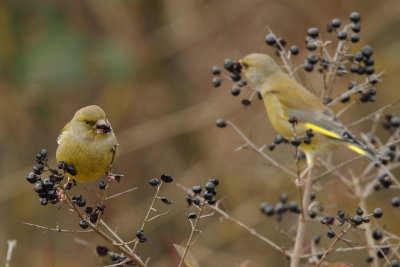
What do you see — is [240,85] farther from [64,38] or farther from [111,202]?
[111,202]

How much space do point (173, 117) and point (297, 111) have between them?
13.4ft

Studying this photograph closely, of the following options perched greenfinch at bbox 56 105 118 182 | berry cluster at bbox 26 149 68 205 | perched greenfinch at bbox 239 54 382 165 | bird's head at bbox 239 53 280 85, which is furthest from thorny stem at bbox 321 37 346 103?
berry cluster at bbox 26 149 68 205

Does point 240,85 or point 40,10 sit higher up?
point 40,10

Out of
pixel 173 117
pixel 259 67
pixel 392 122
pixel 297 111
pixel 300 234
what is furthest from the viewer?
pixel 173 117

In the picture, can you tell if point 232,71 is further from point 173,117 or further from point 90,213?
point 173,117

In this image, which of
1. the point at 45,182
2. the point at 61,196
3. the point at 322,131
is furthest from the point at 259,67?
the point at 45,182

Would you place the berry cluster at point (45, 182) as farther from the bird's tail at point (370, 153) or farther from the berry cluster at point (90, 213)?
the bird's tail at point (370, 153)

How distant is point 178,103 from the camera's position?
9.30 meters

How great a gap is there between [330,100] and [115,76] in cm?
394

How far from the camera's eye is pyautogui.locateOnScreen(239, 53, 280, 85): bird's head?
5.43 meters

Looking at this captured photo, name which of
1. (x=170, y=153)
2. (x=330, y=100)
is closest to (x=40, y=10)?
(x=170, y=153)

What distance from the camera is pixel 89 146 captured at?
374 cm

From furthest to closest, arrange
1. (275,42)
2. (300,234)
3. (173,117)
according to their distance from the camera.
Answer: (173,117) < (275,42) < (300,234)

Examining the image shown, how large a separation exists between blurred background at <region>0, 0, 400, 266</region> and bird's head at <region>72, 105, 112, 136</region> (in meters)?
4.56
